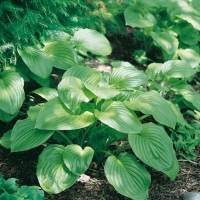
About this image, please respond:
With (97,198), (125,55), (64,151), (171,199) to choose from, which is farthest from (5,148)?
(125,55)

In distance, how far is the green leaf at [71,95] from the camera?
2.45 m

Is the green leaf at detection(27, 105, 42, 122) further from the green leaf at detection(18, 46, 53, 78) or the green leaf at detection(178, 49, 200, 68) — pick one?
the green leaf at detection(178, 49, 200, 68)

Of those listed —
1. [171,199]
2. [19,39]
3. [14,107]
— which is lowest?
[171,199]

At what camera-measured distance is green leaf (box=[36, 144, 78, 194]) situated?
Result: 2338 millimetres

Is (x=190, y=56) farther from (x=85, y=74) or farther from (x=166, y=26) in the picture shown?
(x=85, y=74)

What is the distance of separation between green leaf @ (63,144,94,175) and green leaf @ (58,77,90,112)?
28 centimetres

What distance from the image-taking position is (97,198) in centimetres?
259

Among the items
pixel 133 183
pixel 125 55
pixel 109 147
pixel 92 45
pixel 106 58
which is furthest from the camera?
pixel 125 55

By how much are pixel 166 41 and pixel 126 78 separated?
131 cm

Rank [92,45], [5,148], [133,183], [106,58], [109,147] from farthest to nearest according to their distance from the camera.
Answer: [106,58] < [92,45] < [109,147] < [5,148] < [133,183]

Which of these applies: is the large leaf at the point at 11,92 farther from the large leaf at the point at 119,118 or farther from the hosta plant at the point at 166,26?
the hosta plant at the point at 166,26

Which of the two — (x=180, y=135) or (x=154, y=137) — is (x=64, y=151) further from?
(x=180, y=135)

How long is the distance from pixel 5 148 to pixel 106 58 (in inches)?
69.3

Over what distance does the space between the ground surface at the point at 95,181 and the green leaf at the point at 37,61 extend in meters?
0.56
